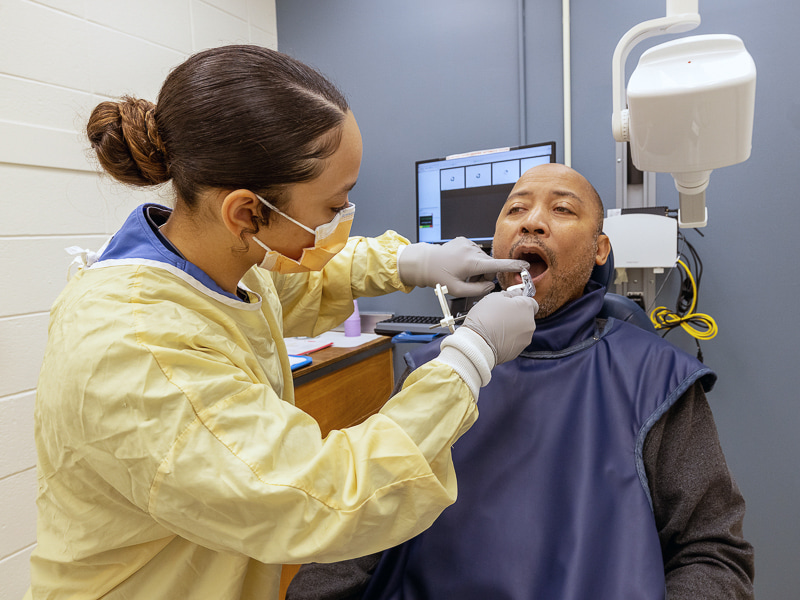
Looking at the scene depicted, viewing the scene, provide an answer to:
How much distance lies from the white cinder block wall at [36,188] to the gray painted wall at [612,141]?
111 cm

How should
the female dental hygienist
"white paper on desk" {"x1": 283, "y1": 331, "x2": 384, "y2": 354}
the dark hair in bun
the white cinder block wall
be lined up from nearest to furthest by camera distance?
the female dental hygienist
the dark hair in bun
the white cinder block wall
"white paper on desk" {"x1": 283, "y1": 331, "x2": 384, "y2": 354}

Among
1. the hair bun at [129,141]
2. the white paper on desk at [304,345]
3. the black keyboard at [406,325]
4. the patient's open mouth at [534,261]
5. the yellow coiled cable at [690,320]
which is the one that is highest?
the hair bun at [129,141]

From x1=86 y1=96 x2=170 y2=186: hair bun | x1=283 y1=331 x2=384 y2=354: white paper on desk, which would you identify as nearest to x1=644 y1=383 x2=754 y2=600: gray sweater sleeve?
x1=86 y1=96 x2=170 y2=186: hair bun

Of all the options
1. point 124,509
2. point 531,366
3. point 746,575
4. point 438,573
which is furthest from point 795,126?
point 124,509

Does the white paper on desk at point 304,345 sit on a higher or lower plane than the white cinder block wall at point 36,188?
lower

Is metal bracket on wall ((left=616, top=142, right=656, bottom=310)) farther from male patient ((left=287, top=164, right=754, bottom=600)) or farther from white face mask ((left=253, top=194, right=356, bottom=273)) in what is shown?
white face mask ((left=253, top=194, right=356, bottom=273))

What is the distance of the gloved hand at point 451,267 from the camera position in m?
1.20

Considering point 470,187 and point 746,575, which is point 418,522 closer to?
point 746,575

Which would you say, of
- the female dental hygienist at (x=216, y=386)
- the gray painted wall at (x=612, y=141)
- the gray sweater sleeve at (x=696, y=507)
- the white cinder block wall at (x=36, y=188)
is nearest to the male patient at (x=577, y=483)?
the gray sweater sleeve at (x=696, y=507)

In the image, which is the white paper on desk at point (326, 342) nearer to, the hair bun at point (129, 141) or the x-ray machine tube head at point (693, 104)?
the hair bun at point (129, 141)

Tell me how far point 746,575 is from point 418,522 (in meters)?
0.60

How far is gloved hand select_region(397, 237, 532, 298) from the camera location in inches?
47.1

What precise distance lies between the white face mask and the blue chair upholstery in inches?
27.0

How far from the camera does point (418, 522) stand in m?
0.71
